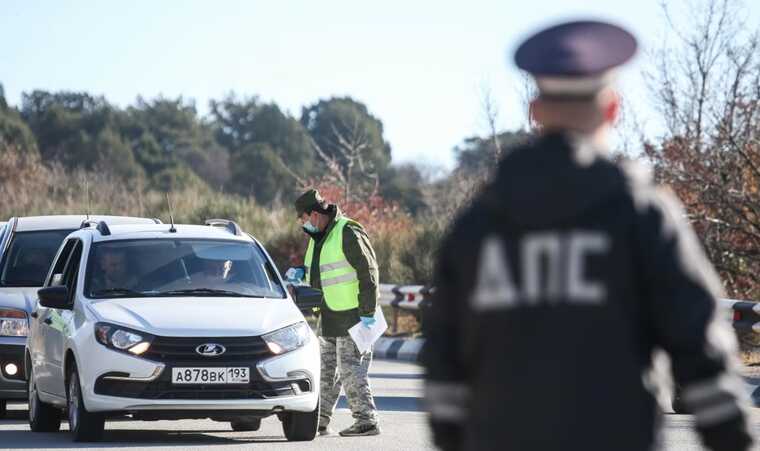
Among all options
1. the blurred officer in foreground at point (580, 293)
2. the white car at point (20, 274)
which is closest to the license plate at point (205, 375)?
the white car at point (20, 274)

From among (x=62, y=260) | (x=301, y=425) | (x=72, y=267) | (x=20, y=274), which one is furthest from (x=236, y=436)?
→ (x=20, y=274)

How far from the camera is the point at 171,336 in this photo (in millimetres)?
11586

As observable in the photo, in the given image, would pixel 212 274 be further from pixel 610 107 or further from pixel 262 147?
pixel 262 147

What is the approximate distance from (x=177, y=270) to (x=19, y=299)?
225 cm

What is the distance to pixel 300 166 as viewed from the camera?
3787 inches

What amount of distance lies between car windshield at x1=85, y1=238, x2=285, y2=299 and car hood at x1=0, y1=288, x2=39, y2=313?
5.57ft

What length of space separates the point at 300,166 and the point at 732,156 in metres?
74.2

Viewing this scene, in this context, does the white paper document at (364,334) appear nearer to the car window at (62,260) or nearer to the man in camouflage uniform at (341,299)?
the man in camouflage uniform at (341,299)

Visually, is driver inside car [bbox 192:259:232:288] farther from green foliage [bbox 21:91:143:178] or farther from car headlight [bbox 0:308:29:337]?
green foliage [bbox 21:91:143:178]

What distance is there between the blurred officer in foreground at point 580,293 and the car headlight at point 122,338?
A: 786 centimetres

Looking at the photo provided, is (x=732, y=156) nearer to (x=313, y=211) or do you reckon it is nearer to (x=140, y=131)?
(x=313, y=211)

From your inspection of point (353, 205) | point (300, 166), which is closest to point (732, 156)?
point (353, 205)

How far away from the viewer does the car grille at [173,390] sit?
11.5 m

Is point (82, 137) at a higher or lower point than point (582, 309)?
higher
